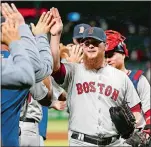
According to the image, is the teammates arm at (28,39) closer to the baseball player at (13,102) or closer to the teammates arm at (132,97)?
the baseball player at (13,102)

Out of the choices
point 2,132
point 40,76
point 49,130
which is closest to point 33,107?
point 2,132

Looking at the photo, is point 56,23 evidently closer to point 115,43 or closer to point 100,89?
point 100,89

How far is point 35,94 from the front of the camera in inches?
170

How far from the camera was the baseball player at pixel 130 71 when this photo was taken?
18.6ft

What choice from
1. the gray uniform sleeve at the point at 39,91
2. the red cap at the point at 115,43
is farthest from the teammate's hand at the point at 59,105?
the gray uniform sleeve at the point at 39,91

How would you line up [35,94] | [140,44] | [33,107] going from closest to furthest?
1. [35,94]
2. [33,107]
3. [140,44]

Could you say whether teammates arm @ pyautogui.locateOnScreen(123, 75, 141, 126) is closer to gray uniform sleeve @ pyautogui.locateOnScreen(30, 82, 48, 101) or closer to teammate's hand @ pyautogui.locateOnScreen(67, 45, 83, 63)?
teammate's hand @ pyautogui.locateOnScreen(67, 45, 83, 63)

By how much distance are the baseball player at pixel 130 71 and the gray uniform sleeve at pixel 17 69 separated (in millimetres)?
2956

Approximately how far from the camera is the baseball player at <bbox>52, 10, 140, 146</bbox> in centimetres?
517

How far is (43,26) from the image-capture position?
142 inches

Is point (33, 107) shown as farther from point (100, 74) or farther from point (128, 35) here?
point (128, 35)

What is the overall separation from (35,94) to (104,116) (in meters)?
1.11

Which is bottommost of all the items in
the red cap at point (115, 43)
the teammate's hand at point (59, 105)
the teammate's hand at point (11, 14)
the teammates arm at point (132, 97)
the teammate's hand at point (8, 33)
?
the teammate's hand at point (59, 105)

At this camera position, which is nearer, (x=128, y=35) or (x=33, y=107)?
(x=33, y=107)
